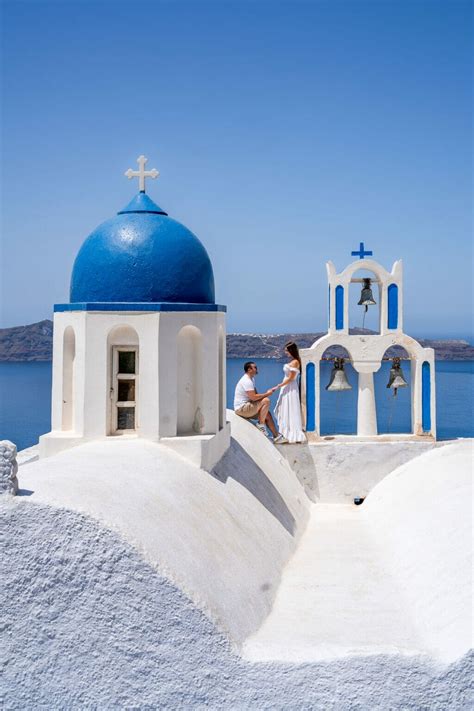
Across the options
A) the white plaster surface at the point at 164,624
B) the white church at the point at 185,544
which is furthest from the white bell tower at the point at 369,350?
the white plaster surface at the point at 164,624

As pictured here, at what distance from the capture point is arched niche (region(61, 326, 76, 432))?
6.96m

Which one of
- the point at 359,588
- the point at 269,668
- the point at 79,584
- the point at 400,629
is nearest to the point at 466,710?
the point at 400,629

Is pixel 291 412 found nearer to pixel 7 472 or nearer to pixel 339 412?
pixel 7 472

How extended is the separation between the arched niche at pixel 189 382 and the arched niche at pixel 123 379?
43 centimetres

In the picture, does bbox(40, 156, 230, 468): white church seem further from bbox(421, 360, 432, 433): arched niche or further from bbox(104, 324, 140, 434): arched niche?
bbox(421, 360, 432, 433): arched niche

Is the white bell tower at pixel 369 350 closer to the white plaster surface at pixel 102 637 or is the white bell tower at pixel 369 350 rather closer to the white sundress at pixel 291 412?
the white sundress at pixel 291 412

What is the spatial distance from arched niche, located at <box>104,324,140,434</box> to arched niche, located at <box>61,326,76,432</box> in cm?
56

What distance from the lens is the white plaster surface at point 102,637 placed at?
4.10m

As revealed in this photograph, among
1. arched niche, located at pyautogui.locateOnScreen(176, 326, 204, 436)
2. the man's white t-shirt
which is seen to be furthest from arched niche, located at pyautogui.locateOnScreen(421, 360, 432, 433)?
arched niche, located at pyautogui.locateOnScreen(176, 326, 204, 436)

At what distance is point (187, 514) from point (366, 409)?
6790 mm

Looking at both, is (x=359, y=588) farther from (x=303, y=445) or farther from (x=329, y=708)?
(x=303, y=445)

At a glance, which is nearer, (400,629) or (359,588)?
(400,629)

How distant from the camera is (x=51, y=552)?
412 centimetres

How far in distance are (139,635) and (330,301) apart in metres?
8.02
